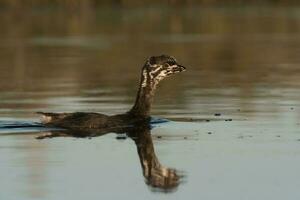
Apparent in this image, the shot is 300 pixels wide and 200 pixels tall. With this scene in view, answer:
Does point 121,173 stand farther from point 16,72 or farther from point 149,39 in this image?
point 149,39

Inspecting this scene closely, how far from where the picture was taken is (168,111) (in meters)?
21.2

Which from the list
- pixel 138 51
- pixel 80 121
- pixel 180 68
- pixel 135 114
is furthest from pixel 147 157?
pixel 138 51

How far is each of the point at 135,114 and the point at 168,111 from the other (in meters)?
2.14

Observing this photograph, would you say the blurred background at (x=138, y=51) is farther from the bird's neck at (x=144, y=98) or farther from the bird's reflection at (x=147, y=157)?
the bird's reflection at (x=147, y=157)

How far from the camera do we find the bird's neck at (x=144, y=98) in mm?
19109

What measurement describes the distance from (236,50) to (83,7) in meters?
32.2

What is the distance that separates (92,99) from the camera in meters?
23.6

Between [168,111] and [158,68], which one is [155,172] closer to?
[158,68]

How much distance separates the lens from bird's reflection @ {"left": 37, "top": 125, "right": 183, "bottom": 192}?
13.3m

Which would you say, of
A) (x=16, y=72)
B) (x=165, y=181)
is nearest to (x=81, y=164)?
(x=165, y=181)

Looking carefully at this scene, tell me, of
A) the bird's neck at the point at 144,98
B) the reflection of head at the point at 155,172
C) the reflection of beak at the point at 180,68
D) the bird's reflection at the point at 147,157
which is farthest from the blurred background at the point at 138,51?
the reflection of head at the point at 155,172

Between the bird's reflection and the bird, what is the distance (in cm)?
17

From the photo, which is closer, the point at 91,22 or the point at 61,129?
the point at 61,129

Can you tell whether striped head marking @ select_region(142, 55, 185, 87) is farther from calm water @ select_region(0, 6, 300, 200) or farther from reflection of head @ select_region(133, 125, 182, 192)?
reflection of head @ select_region(133, 125, 182, 192)
